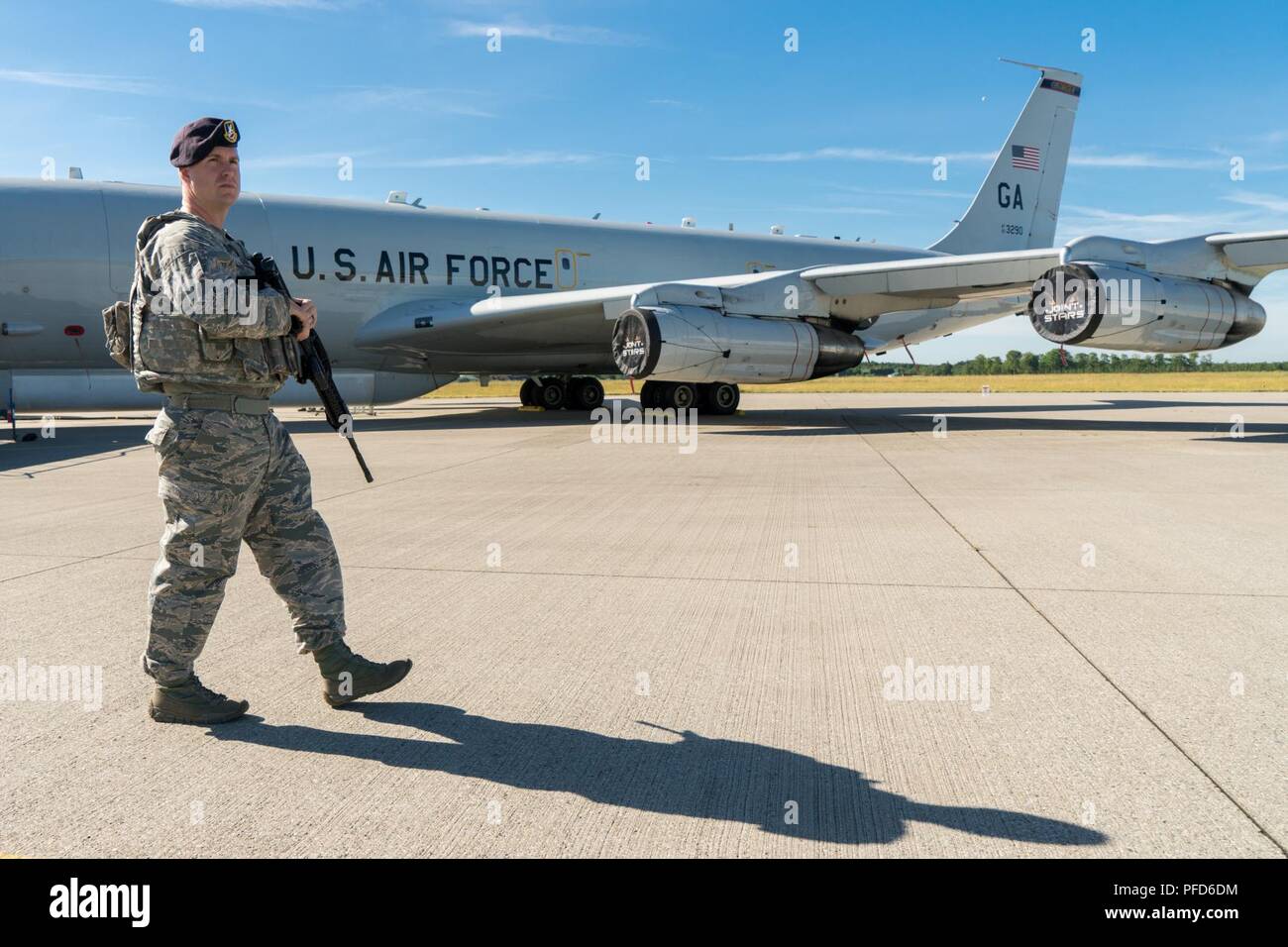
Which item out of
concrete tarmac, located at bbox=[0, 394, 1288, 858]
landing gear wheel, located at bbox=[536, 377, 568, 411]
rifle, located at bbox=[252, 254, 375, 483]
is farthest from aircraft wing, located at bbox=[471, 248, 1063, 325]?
rifle, located at bbox=[252, 254, 375, 483]

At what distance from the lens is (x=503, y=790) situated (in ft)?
7.71

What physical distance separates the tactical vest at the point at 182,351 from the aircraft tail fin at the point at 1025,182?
71.8 ft

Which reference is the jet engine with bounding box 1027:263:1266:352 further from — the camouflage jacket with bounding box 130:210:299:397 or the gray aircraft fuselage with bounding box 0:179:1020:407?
the camouflage jacket with bounding box 130:210:299:397

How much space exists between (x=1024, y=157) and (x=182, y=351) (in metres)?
23.1

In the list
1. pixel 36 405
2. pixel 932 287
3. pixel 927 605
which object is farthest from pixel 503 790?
pixel 36 405

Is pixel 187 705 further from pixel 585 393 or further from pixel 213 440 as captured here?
pixel 585 393

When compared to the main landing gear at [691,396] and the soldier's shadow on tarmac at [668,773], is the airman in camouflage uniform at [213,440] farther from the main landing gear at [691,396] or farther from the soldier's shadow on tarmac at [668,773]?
the main landing gear at [691,396]

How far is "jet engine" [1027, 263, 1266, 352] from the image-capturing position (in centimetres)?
1198

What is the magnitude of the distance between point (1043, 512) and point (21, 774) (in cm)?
616

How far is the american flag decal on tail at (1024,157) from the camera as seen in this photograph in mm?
21828
